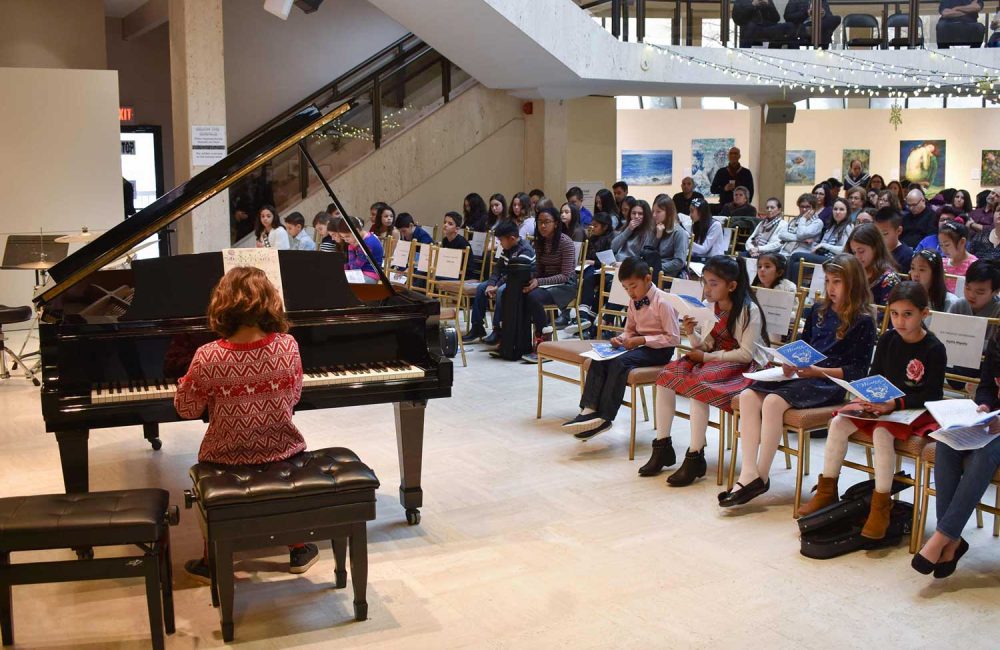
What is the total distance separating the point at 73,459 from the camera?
3996 millimetres

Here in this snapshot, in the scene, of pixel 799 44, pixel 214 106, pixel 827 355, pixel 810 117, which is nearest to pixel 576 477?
pixel 827 355

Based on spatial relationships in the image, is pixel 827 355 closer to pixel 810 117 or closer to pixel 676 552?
pixel 676 552

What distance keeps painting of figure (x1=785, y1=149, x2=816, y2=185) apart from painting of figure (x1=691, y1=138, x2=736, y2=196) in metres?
0.99

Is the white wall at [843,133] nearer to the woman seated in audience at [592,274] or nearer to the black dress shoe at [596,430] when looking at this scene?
the woman seated in audience at [592,274]

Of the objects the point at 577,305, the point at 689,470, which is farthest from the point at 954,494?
the point at 577,305

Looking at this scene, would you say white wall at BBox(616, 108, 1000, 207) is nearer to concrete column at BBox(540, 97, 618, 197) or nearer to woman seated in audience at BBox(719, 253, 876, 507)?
concrete column at BBox(540, 97, 618, 197)

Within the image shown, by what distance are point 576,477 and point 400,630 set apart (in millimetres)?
1905

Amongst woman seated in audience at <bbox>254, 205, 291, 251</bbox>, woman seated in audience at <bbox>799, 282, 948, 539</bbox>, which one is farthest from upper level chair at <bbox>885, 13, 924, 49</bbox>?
woman seated in audience at <bbox>799, 282, 948, 539</bbox>

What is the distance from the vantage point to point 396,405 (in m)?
4.72

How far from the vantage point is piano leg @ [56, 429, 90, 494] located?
3.99 metres

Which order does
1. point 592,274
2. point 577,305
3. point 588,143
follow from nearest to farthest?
point 577,305, point 592,274, point 588,143

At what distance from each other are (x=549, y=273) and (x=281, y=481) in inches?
209

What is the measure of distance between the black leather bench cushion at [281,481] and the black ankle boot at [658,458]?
2.10 metres

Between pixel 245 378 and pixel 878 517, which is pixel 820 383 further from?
pixel 245 378
